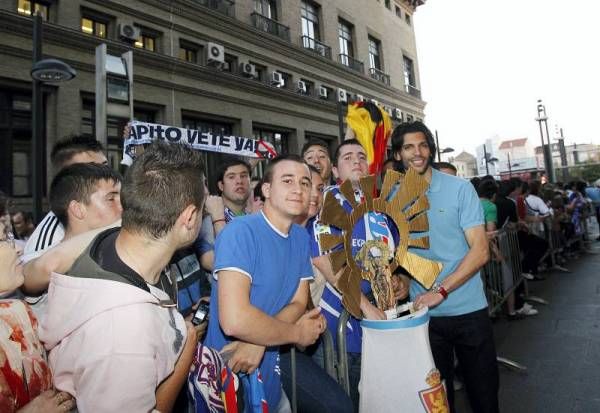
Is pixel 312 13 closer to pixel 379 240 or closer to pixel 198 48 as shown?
pixel 198 48

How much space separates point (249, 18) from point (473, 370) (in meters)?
17.3

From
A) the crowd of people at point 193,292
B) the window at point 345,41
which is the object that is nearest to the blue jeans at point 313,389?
the crowd of people at point 193,292

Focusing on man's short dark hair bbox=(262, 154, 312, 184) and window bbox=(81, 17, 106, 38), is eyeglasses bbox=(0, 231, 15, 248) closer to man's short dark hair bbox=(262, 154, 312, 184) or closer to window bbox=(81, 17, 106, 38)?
man's short dark hair bbox=(262, 154, 312, 184)

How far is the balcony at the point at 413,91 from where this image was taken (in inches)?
1134

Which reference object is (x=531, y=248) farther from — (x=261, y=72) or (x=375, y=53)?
(x=375, y=53)

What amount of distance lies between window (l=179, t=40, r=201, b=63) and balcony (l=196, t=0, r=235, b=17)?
5.63 ft

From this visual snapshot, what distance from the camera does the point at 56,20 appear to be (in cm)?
1114

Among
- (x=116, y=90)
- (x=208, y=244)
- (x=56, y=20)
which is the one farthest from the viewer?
(x=56, y=20)

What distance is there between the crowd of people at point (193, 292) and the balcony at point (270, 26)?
15919 millimetres

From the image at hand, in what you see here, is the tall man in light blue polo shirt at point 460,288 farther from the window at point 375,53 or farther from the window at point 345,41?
the window at point 375,53

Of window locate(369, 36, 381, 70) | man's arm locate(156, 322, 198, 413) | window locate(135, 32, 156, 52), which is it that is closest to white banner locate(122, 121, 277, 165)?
man's arm locate(156, 322, 198, 413)

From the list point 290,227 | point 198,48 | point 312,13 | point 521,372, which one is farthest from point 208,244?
point 312,13

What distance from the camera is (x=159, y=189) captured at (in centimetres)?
142

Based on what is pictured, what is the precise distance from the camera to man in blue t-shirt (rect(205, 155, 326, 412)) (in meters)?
1.74
